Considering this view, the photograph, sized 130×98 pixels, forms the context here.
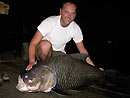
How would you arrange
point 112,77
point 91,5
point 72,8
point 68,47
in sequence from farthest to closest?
1. point 91,5
2. point 68,47
3. point 72,8
4. point 112,77

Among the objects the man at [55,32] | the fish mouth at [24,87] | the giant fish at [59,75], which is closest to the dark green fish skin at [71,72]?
the giant fish at [59,75]

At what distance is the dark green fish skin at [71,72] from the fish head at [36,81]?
88mm

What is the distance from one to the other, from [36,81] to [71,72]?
0.50 m

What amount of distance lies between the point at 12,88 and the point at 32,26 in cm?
2318

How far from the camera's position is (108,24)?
108 ft

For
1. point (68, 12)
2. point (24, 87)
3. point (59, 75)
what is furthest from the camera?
point (68, 12)

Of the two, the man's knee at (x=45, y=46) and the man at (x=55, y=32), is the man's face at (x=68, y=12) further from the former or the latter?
the man's knee at (x=45, y=46)

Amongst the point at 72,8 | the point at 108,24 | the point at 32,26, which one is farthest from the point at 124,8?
the point at 72,8

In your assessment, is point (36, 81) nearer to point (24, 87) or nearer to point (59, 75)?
point (24, 87)

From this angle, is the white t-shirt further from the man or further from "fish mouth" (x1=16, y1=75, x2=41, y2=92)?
"fish mouth" (x1=16, y1=75, x2=41, y2=92)

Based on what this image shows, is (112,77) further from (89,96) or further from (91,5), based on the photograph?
(91,5)

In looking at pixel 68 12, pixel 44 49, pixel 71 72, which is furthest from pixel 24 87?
pixel 68 12

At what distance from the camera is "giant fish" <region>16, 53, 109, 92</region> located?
6.67ft

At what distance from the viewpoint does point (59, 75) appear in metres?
2.12
